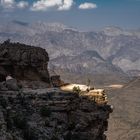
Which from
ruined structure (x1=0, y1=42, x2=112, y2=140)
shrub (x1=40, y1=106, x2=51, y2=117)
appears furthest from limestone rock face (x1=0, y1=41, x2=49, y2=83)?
shrub (x1=40, y1=106, x2=51, y2=117)

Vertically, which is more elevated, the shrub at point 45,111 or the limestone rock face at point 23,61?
the limestone rock face at point 23,61

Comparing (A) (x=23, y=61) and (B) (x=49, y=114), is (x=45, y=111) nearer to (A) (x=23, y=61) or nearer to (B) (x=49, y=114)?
(B) (x=49, y=114)

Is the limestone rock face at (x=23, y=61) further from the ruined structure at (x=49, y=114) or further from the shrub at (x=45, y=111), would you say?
the shrub at (x=45, y=111)

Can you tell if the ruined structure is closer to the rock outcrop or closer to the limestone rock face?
the rock outcrop

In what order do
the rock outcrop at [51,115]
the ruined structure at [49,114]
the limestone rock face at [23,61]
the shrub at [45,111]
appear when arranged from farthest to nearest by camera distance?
Result: the limestone rock face at [23,61]
the shrub at [45,111]
the rock outcrop at [51,115]
the ruined structure at [49,114]

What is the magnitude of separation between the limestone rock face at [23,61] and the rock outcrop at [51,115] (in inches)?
381

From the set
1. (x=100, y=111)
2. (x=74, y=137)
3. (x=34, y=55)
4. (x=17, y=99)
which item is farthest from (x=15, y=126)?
(x=34, y=55)

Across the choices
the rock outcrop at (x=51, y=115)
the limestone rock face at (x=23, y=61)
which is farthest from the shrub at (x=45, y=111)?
the limestone rock face at (x=23, y=61)

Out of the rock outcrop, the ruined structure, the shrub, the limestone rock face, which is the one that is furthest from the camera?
the limestone rock face

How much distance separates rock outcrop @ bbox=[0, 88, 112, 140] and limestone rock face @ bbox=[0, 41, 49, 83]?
381 inches

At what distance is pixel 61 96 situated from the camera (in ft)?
204

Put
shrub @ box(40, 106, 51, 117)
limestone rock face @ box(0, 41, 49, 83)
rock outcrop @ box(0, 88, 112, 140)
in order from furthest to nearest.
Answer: limestone rock face @ box(0, 41, 49, 83), shrub @ box(40, 106, 51, 117), rock outcrop @ box(0, 88, 112, 140)

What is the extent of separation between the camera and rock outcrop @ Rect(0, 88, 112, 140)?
180 feet

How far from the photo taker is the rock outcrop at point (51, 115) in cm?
5487
